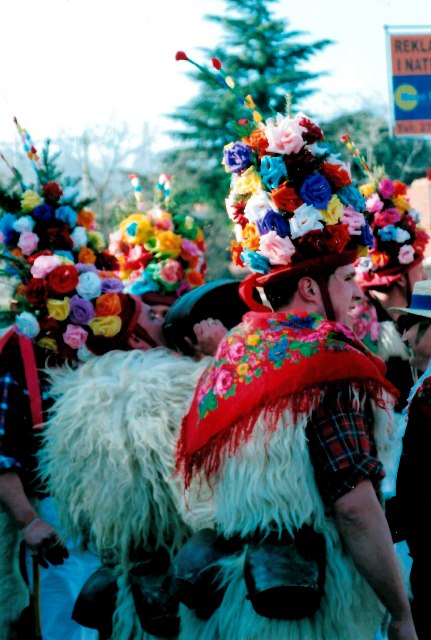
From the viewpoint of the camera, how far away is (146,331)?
3512 mm

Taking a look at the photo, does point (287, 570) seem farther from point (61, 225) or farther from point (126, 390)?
point (61, 225)

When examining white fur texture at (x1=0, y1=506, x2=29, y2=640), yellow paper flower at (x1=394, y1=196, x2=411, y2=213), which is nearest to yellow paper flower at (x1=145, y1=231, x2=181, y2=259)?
yellow paper flower at (x1=394, y1=196, x2=411, y2=213)

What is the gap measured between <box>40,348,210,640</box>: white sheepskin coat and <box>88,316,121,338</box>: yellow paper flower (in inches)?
19.3

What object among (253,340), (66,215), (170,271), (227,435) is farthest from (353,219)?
(170,271)

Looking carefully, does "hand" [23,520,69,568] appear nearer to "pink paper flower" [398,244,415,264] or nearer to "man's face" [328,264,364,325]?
"man's face" [328,264,364,325]

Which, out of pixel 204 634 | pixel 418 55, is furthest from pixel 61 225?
pixel 418 55

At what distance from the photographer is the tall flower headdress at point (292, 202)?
2.25m

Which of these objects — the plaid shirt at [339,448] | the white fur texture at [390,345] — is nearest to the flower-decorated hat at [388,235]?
the white fur texture at [390,345]

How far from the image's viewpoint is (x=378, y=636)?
234 cm

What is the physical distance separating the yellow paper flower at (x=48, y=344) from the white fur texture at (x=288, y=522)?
154 cm

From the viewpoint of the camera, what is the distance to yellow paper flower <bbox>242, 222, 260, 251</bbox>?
7.67 ft

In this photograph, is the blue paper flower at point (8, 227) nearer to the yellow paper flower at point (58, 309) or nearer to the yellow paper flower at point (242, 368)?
the yellow paper flower at point (58, 309)

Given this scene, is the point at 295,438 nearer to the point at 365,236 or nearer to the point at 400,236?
the point at 365,236

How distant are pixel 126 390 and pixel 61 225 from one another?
48.8 inches
